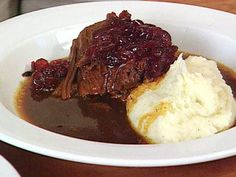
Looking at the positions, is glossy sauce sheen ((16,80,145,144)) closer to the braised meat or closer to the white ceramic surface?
the braised meat

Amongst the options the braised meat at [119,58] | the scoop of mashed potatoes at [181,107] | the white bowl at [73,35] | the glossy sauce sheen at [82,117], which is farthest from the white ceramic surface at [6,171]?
the braised meat at [119,58]

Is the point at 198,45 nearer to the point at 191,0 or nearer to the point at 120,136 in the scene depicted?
the point at 191,0

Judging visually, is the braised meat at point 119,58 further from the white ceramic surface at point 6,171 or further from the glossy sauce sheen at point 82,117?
the white ceramic surface at point 6,171

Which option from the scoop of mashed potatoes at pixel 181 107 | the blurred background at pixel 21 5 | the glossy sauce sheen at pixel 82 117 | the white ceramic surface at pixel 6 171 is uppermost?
the white ceramic surface at pixel 6 171

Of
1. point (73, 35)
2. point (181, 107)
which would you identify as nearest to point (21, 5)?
point (73, 35)

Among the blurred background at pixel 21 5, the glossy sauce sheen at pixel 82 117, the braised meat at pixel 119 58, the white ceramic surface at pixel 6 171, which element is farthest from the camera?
the blurred background at pixel 21 5

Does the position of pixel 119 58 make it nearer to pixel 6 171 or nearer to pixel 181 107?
pixel 181 107

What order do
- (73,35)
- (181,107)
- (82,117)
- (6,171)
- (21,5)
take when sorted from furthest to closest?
1. (21,5)
2. (73,35)
3. (82,117)
4. (181,107)
5. (6,171)
